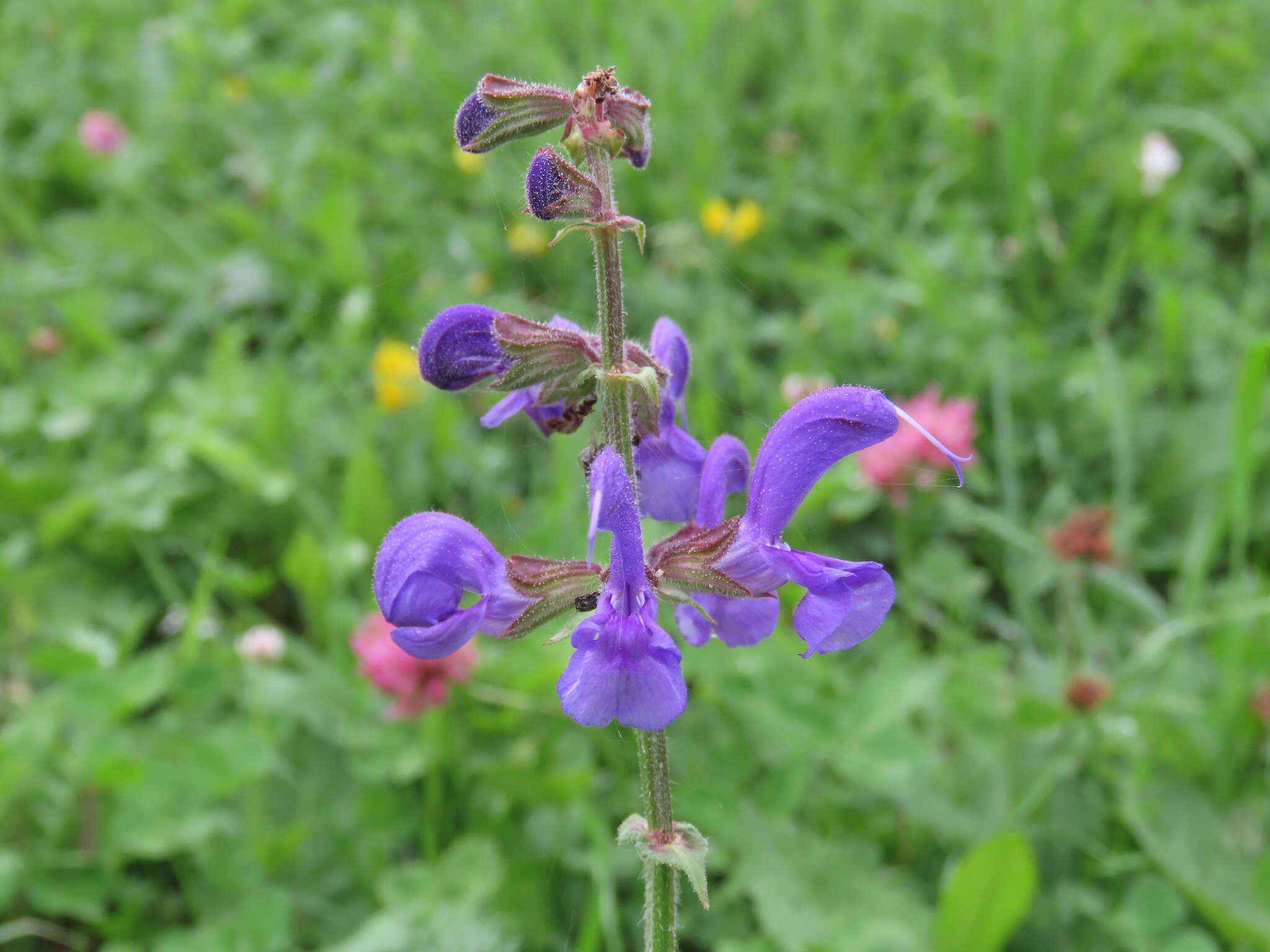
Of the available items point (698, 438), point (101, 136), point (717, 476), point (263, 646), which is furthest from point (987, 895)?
point (101, 136)

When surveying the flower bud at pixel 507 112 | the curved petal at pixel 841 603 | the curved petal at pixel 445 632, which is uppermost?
the flower bud at pixel 507 112

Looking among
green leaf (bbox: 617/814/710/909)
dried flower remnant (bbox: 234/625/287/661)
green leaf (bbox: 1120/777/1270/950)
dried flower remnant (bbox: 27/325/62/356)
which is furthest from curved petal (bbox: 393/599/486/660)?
dried flower remnant (bbox: 27/325/62/356)

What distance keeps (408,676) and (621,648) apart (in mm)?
1326

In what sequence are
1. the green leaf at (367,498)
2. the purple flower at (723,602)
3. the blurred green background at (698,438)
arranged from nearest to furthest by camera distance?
the purple flower at (723,602) < the blurred green background at (698,438) < the green leaf at (367,498)

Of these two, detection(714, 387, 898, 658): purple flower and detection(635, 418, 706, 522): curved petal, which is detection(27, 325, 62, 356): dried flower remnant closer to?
detection(635, 418, 706, 522): curved petal

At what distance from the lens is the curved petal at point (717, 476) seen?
4.19 feet

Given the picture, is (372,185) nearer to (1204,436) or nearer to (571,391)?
(1204,436)

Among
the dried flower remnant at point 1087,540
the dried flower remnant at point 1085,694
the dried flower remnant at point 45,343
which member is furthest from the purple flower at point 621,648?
the dried flower remnant at point 45,343

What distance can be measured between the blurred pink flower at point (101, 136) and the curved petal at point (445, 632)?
13.9 feet

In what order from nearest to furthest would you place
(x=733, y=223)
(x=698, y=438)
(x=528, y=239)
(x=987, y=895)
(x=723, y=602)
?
(x=723, y=602) < (x=987, y=895) < (x=698, y=438) < (x=733, y=223) < (x=528, y=239)

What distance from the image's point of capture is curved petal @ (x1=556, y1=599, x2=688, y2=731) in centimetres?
99

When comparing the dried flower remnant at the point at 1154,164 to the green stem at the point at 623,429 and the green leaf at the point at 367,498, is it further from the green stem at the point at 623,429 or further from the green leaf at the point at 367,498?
the green stem at the point at 623,429

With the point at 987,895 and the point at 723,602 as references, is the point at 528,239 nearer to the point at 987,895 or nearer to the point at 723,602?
the point at 987,895

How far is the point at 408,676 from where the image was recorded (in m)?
2.23
